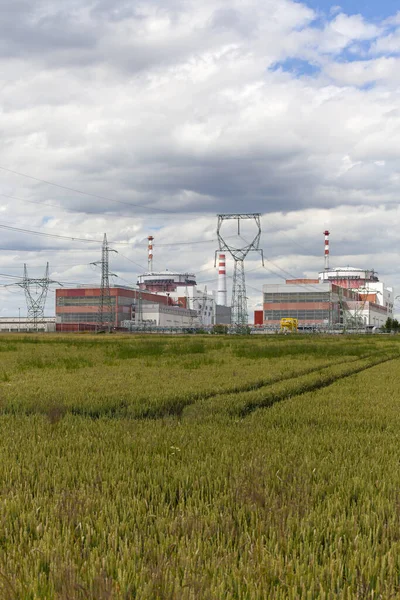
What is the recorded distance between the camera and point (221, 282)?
17825 cm

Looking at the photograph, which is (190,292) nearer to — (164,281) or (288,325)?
(164,281)

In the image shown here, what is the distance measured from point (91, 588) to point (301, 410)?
7.10m

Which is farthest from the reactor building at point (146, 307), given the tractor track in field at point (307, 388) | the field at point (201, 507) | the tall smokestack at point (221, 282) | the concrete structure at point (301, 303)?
the field at point (201, 507)

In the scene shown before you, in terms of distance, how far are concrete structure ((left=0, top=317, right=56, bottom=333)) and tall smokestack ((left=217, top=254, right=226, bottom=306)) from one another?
54781 millimetres

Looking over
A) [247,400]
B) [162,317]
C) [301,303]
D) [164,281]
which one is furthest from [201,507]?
[164,281]

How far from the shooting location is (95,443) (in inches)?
256

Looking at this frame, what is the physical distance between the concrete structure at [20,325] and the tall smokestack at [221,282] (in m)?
54.8

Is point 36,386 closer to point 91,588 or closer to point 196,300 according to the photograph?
point 91,588

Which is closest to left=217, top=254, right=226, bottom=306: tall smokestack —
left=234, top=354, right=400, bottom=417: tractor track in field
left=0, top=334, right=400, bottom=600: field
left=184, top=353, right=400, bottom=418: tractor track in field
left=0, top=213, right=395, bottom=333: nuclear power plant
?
left=0, top=213, right=395, bottom=333: nuclear power plant

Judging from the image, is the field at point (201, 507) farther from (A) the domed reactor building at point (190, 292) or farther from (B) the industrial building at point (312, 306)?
(A) the domed reactor building at point (190, 292)

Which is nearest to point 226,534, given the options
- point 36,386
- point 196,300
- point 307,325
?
point 36,386

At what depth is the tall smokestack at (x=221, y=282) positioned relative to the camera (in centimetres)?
17288

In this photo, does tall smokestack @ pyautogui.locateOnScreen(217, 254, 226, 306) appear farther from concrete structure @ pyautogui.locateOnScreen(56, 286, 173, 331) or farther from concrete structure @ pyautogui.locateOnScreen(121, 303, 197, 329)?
concrete structure @ pyautogui.locateOnScreen(56, 286, 173, 331)

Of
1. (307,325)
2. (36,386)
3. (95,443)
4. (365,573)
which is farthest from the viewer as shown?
(307,325)
